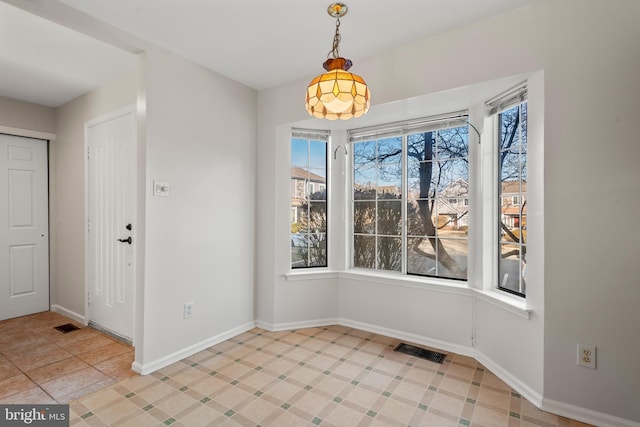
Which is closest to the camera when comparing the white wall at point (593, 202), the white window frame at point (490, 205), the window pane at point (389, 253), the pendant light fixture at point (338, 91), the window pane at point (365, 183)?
the pendant light fixture at point (338, 91)

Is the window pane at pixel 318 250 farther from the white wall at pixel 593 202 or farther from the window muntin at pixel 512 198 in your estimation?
the white wall at pixel 593 202

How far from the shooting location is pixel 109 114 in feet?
10.3

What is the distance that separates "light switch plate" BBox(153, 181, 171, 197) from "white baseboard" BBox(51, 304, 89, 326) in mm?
2039

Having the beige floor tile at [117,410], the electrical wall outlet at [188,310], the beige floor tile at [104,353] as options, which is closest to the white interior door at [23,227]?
the beige floor tile at [104,353]

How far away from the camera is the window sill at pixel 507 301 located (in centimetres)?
213

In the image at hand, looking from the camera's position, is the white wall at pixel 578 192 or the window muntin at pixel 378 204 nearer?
the white wall at pixel 578 192

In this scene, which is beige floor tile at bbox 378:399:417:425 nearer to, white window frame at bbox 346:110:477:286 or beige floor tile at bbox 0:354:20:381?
white window frame at bbox 346:110:477:286

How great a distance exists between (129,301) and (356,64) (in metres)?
3.04

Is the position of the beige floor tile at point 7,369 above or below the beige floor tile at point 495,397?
below

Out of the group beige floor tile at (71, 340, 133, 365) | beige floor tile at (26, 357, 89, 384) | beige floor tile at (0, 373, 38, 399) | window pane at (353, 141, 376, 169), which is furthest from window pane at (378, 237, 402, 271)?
beige floor tile at (0, 373, 38, 399)

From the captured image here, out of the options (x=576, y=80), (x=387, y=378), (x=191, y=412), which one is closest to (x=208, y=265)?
(x=191, y=412)

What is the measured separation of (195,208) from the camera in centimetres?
279

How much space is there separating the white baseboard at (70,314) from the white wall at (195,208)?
158 centimetres

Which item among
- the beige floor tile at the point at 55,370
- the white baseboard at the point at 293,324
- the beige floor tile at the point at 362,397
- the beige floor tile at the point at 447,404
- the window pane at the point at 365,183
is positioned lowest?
the beige floor tile at the point at 55,370
